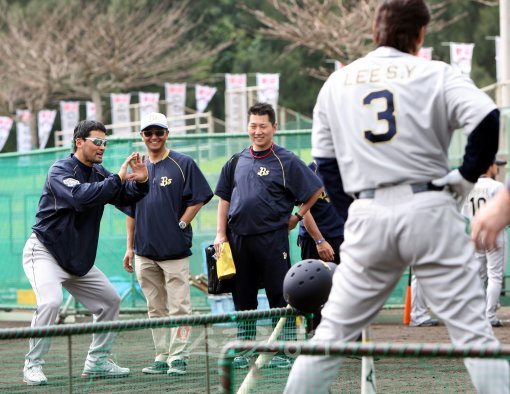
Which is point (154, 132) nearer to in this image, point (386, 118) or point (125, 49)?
point (386, 118)


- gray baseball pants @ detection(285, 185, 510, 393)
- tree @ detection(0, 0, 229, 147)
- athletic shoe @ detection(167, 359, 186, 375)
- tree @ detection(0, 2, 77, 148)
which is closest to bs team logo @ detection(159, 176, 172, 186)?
athletic shoe @ detection(167, 359, 186, 375)

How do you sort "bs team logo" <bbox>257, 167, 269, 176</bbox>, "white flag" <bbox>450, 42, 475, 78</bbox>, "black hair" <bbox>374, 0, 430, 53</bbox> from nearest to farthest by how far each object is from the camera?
"black hair" <bbox>374, 0, 430, 53</bbox>, "bs team logo" <bbox>257, 167, 269, 176</bbox>, "white flag" <bbox>450, 42, 475, 78</bbox>

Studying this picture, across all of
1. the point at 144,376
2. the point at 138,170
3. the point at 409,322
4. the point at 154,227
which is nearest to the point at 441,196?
the point at 144,376

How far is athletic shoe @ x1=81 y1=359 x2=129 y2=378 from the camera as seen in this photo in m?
6.93

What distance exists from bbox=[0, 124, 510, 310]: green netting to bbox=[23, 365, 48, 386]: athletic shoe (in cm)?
612

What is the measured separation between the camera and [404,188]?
187 inches

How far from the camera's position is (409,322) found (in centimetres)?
1351

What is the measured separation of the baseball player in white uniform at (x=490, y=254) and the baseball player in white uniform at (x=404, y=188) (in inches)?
300

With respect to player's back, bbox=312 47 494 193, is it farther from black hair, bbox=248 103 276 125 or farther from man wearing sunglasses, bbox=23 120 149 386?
black hair, bbox=248 103 276 125

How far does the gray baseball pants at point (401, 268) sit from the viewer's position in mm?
4676

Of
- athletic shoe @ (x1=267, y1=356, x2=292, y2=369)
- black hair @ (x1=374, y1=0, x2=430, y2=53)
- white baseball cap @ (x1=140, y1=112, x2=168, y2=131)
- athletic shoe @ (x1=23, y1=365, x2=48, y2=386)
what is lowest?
athletic shoe @ (x1=23, y1=365, x2=48, y2=386)

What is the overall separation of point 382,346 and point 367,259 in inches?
38.8

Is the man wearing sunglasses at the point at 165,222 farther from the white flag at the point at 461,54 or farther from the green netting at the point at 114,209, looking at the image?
the white flag at the point at 461,54

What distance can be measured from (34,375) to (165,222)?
103 inches
